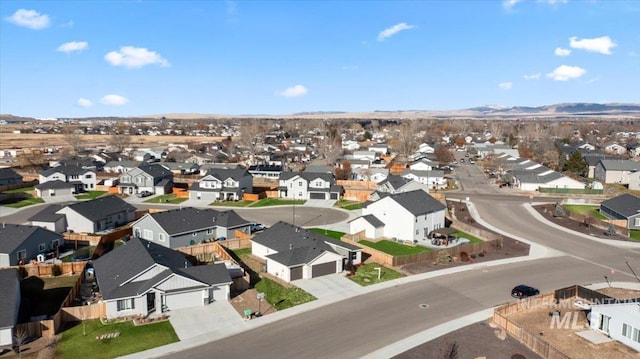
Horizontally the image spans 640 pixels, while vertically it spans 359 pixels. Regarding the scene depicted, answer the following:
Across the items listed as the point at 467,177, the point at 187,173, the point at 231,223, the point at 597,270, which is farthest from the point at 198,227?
the point at 467,177

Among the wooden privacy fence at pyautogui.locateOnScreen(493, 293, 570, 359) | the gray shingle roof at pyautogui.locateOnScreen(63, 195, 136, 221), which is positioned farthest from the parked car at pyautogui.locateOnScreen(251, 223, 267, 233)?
the wooden privacy fence at pyautogui.locateOnScreen(493, 293, 570, 359)

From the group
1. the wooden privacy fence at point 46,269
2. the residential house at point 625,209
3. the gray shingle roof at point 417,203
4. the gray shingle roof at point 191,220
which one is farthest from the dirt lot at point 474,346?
the residential house at point 625,209

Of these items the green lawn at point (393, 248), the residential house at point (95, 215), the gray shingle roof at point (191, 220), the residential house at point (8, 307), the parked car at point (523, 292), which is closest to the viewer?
the residential house at point (8, 307)

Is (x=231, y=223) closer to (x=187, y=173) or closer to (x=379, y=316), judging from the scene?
(x=379, y=316)

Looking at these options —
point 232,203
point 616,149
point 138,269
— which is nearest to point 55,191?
point 232,203

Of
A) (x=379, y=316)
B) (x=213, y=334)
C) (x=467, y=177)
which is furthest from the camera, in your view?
(x=467, y=177)

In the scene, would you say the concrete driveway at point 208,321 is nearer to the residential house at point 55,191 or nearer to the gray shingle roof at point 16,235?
the gray shingle roof at point 16,235

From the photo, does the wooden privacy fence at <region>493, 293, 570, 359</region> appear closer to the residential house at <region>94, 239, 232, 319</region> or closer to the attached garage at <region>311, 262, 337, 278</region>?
the attached garage at <region>311, 262, 337, 278</region>
